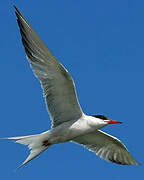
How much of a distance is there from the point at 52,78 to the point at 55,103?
614 millimetres

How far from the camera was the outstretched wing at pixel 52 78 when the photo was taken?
8719 mm

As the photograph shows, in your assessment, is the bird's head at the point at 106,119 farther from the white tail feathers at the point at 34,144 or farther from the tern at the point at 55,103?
the white tail feathers at the point at 34,144

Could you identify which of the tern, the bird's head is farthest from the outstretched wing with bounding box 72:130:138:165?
the tern

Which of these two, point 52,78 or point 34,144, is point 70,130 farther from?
A: point 52,78

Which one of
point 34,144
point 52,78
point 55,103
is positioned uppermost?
point 52,78

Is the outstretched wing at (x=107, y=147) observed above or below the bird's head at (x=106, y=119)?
below

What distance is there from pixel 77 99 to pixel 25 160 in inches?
60.3

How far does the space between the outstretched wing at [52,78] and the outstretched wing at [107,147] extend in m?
1.44

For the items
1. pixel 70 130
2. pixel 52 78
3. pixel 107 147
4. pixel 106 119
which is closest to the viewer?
pixel 52 78

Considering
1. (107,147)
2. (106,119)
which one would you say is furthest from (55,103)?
(107,147)

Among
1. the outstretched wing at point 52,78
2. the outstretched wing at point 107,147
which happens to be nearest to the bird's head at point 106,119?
the outstretched wing at point 52,78

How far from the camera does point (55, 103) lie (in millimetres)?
9547

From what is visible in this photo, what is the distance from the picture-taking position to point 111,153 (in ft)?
36.7

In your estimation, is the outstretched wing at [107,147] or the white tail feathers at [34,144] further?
the outstretched wing at [107,147]
